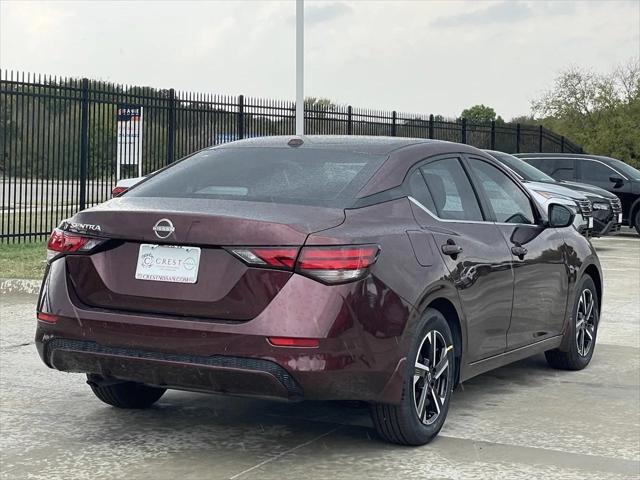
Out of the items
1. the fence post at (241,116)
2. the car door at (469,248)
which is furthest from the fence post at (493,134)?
the car door at (469,248)

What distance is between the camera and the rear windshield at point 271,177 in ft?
17.0

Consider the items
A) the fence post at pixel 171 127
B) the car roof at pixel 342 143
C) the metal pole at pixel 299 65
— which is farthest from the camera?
the fence post at pixel 171 127

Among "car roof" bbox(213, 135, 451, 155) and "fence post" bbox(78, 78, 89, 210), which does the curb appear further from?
"fence post" bbox(78, 78, 89, 210)

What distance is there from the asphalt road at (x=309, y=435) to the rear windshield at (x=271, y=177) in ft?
3.51

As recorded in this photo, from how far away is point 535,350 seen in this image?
21.9 ft

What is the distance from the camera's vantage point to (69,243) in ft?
16.9

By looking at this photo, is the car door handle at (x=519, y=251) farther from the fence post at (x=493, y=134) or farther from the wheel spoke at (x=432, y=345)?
the fence post at (x=493, y=134)

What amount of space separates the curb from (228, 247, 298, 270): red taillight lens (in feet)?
21.3

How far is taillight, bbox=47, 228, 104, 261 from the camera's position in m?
5.07

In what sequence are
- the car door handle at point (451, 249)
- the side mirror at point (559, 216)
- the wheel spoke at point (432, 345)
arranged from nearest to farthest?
the wheel spoke at point (432, 345) < the car door handle at point (451, 249) < the side mirror at point (559, 216)

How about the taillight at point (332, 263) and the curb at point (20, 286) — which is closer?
the taillight at point (332, 263)

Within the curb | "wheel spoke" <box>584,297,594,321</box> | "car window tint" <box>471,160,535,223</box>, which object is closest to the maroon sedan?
"car window tint" <box>471,160,535,223</box>

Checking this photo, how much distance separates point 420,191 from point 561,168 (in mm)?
16950

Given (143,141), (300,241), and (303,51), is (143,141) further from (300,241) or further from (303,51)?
(300,241)
